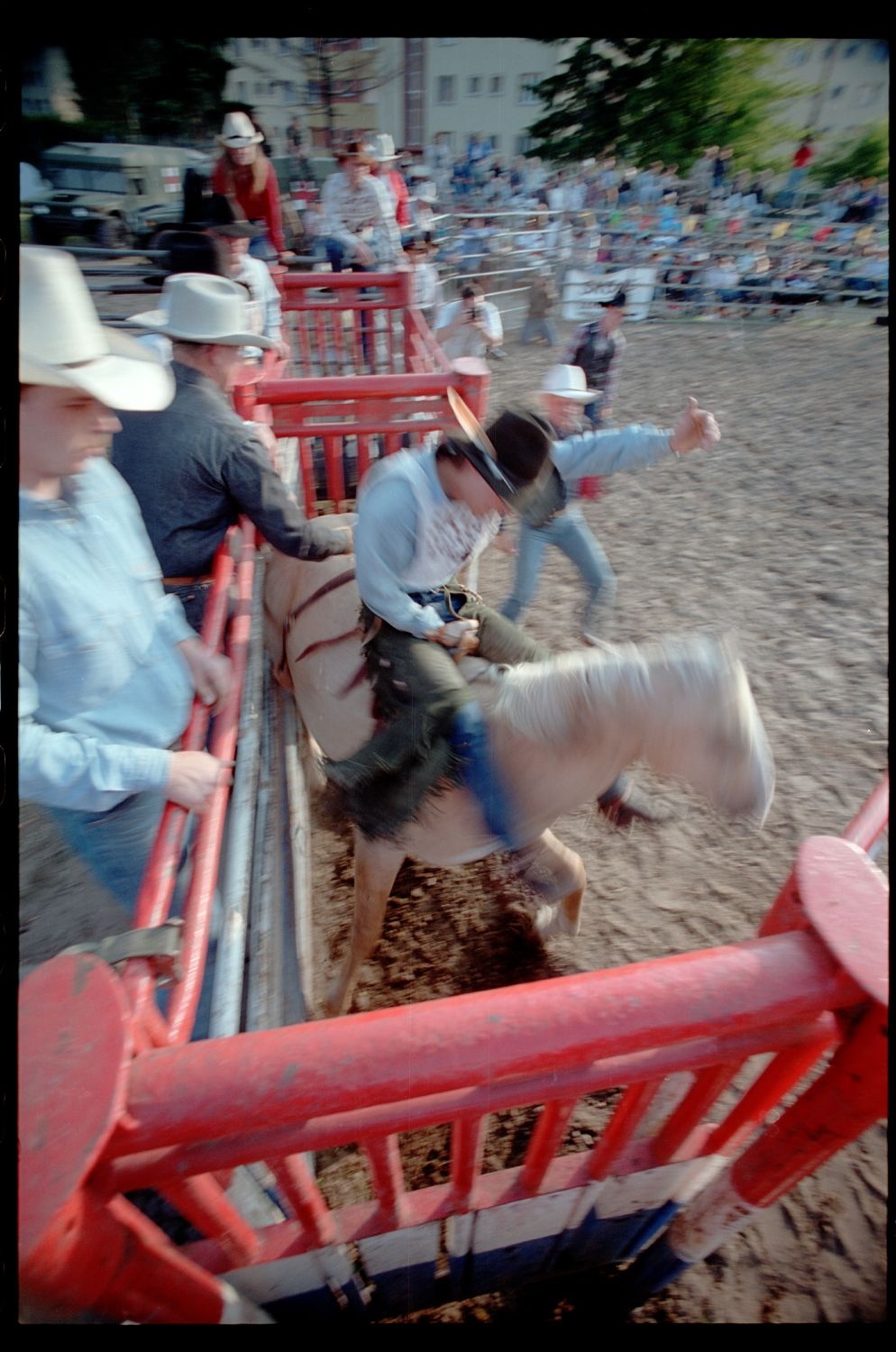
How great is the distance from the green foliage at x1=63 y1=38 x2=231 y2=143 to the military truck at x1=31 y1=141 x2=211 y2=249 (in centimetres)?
11

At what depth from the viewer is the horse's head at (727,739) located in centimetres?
163

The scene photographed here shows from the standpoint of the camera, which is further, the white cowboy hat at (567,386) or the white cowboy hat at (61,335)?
Answer: the white cowboy hat at (567,386)

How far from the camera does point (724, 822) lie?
292 cm

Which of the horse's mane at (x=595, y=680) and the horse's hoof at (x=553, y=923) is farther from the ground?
the horse's mane at (x=595, y=680)

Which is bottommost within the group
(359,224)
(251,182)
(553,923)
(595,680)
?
(553,923)

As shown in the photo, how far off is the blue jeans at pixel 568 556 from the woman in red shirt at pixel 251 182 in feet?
7.52

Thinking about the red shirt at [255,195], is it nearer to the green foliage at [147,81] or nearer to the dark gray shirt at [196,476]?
the green foliage at [147,81]

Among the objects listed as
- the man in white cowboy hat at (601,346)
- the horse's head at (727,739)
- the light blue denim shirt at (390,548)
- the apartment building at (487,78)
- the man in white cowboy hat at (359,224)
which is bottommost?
the horse's head at (727,739)

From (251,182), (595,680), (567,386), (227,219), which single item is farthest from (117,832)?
(251,182)

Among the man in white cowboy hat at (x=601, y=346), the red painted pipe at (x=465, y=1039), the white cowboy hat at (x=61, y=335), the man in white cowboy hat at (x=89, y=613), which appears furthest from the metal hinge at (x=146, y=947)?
the man in white cowboy hat at (x=601, y=346)

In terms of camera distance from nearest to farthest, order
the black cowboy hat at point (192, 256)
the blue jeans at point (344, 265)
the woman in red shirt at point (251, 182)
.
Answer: the black cowboy hat at point (192, 256) < the woman in red shirt at point (251, 182) < the blue jeans at point (344, 265)

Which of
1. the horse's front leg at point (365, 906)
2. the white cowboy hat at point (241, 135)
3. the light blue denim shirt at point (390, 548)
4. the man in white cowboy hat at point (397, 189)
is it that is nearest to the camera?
the light blue denim shirt at point (390, 548)

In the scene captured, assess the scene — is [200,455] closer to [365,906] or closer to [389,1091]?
[365,906]

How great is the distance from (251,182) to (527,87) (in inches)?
132
